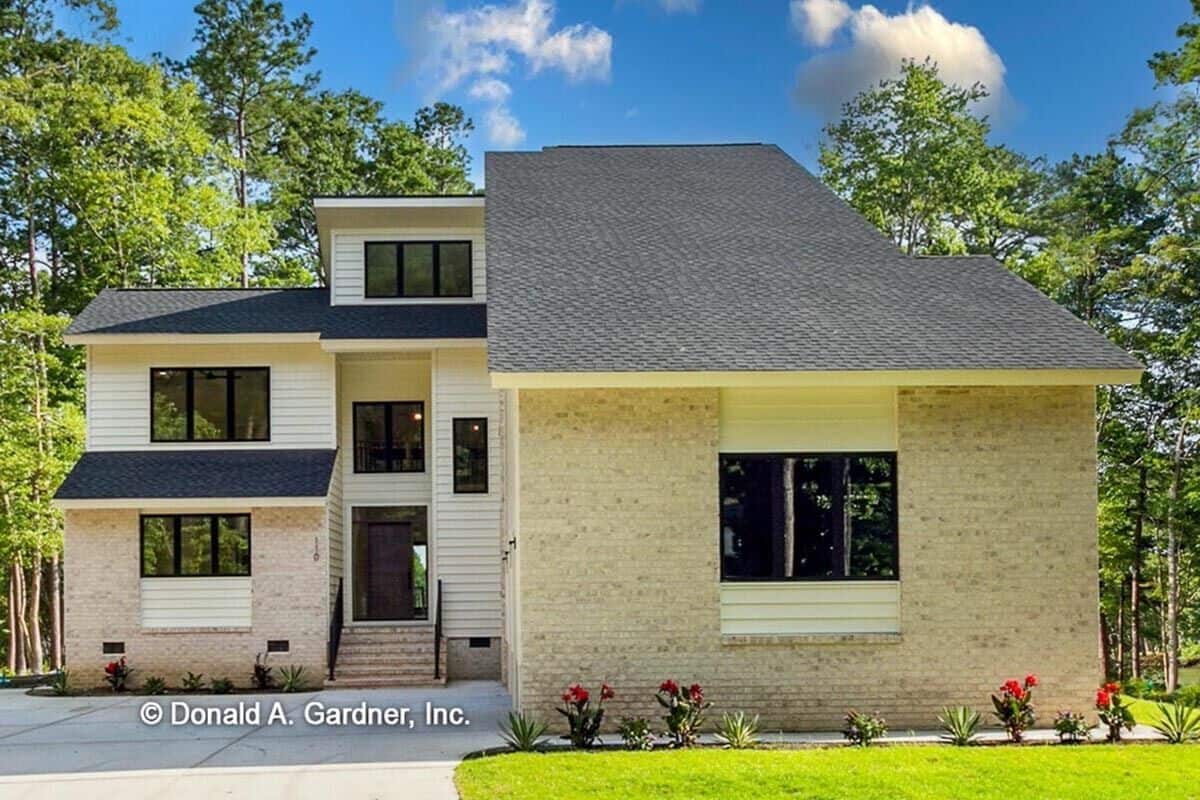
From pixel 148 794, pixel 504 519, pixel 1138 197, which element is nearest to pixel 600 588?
pixel 148 794

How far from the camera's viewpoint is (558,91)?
32.4m

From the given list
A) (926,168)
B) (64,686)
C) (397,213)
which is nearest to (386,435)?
(397,213)

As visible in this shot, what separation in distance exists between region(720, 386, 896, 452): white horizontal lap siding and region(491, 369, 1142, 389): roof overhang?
19.3 inches

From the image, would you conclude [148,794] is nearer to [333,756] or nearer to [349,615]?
[333,756]

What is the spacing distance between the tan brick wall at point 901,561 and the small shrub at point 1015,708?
0.55 metres

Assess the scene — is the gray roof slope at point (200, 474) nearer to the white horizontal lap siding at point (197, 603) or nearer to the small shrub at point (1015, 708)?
the white horizontal lap siding at point (197, 603)

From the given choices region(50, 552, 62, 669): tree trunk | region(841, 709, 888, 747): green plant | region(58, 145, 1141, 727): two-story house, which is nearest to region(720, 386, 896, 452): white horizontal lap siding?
region(58, 145, 1141, 727): two-story house

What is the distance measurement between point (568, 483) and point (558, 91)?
805 inches

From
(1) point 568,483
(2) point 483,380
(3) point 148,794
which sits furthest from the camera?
(2) point 483,380

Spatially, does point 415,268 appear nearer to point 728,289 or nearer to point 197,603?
point 197,603

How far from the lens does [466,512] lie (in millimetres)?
22219

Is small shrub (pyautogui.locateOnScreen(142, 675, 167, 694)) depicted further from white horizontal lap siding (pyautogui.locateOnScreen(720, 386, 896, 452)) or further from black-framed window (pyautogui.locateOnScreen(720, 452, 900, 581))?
white horizontal lap siding (pyautogui.locateOnScreen(720, 386, 896, 452))

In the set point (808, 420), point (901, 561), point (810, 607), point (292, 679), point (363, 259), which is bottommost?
point (292, 679)

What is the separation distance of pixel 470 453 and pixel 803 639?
9.69m
